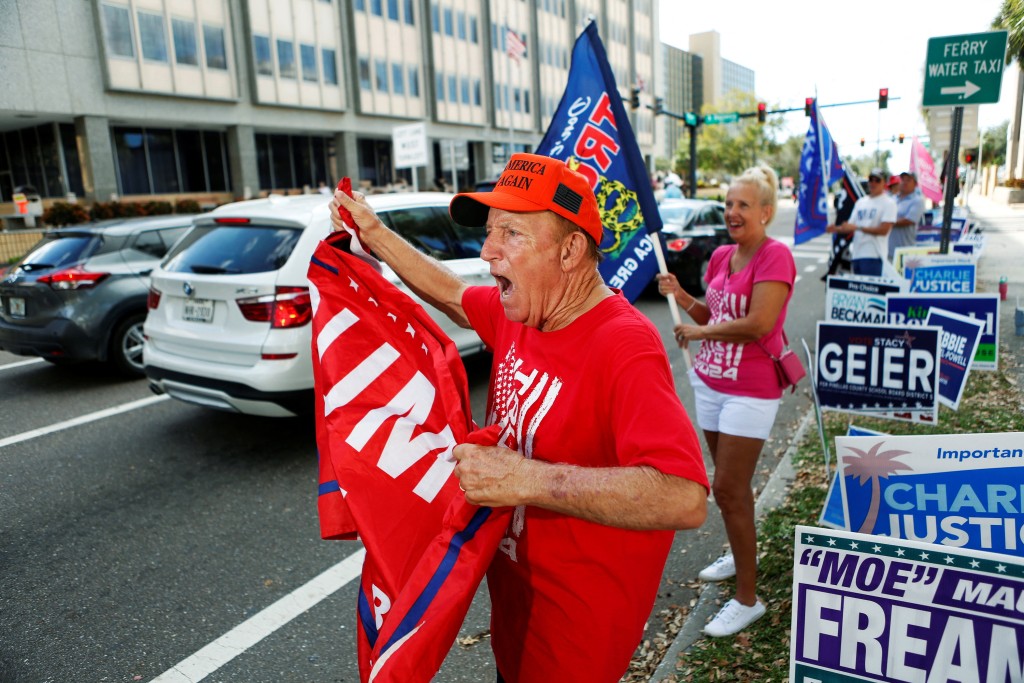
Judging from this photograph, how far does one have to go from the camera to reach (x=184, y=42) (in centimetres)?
2773

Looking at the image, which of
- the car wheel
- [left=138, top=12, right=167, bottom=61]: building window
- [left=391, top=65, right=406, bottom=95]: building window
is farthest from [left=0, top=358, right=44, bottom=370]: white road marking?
[left=391, top=65, right=406, bottom=95]: building window

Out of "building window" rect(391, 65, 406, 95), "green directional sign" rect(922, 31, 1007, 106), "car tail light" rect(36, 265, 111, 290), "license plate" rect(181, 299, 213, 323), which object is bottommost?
"license plate" rect(181, 299, 213, 323)

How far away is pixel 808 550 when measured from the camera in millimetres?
1832

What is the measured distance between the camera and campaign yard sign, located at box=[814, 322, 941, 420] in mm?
4148

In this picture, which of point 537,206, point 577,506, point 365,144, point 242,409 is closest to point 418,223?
point 242,409

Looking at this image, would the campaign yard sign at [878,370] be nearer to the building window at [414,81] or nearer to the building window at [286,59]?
the building window at [286,59]

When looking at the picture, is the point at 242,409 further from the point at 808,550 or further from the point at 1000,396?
the point at 1000,396

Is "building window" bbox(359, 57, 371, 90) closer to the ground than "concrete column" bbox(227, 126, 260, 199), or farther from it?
farther from it

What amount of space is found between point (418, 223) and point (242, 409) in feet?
7.37

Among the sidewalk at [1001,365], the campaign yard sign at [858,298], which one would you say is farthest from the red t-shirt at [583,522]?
the campaign yard sign at [858,298]

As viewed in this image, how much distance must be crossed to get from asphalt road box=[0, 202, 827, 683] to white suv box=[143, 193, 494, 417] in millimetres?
559

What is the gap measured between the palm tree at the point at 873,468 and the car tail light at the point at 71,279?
299 inches

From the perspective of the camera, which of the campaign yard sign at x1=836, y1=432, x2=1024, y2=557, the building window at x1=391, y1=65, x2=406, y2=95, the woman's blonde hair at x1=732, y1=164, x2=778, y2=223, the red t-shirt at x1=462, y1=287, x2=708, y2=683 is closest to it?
the red t-shirt at x1=462, y1=287, x2=708, y2=683

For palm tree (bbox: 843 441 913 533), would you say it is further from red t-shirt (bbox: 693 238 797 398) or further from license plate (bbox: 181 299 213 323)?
license plate (bbox: 181 299 213 323)
